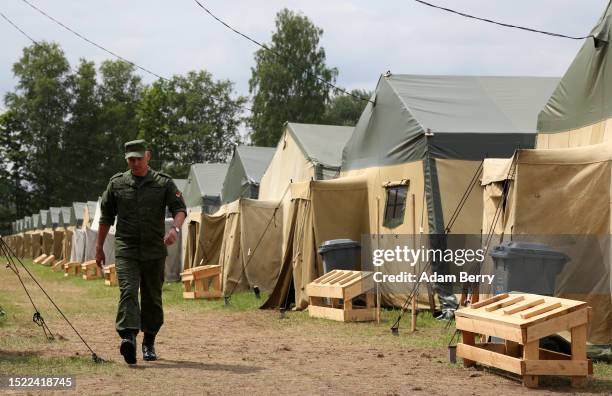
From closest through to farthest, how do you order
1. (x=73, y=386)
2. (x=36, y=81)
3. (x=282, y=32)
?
(x=73, y=386) → (x=282, y=32) → (x=36, y=81)

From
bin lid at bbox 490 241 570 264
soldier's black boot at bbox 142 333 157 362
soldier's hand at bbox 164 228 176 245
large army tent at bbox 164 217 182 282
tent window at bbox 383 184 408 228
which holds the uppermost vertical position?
tent window at bbox 383 184 408 228

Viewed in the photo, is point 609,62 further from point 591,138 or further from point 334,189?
point 334,189

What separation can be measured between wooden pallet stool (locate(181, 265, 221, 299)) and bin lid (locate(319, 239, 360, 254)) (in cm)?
446

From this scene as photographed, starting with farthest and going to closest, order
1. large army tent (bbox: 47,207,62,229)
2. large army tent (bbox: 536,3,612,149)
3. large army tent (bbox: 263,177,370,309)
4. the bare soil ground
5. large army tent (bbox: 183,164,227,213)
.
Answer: large army tent (bbox: 47,207,62,229) < large army tent (bbox: 183,164,227,213) < large army tent (bbox: 263,177,370,309) < large army tent (bbox: 536,3,612,149) < the bare soil ground

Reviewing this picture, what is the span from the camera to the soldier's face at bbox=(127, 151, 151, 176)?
8633 mm

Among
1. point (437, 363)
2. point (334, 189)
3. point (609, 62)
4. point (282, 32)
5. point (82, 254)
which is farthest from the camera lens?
point (282, 32)

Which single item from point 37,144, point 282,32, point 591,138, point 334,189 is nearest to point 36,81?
point 37,144

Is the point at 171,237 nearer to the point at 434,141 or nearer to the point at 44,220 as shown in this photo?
the point at 434,141

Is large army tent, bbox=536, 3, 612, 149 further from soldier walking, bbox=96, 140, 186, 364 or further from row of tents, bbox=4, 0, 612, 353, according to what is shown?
soldier walking, bbox=96, 140, 186, 364

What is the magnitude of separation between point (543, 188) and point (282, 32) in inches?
1799

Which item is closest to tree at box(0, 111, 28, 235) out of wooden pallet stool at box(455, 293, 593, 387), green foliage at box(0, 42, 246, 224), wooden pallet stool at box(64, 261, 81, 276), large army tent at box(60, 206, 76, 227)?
green foliage at box(0, 42, 246, 224)

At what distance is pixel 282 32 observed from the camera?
54.1m

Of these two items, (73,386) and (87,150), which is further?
(87,150)

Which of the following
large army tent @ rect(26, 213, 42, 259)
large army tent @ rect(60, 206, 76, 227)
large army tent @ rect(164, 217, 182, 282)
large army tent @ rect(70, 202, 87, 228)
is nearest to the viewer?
large army tent @ rect(164, 217, 182, 282)
